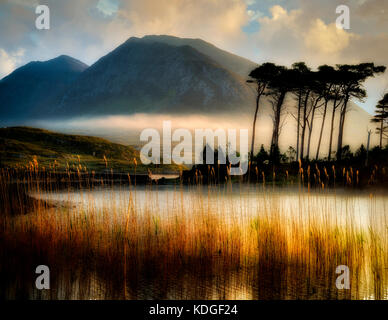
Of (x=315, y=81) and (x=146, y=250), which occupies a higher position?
(x=315, y=81)

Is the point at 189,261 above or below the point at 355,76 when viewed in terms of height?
below

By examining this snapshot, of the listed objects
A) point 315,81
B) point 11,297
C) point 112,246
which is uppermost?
point 315,81

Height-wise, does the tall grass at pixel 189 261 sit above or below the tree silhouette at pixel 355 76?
below

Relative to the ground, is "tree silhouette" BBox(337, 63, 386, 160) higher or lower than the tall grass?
higher

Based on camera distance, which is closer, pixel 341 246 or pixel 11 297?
pixel 11 297

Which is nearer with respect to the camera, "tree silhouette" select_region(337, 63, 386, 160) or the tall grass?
the tall grass

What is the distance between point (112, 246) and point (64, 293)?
1.34m

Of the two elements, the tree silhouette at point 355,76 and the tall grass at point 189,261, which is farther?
the tree silhouette at point 355,76

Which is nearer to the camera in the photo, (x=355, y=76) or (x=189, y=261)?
(x=189, y=261)

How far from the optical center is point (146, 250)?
6.62 meters
